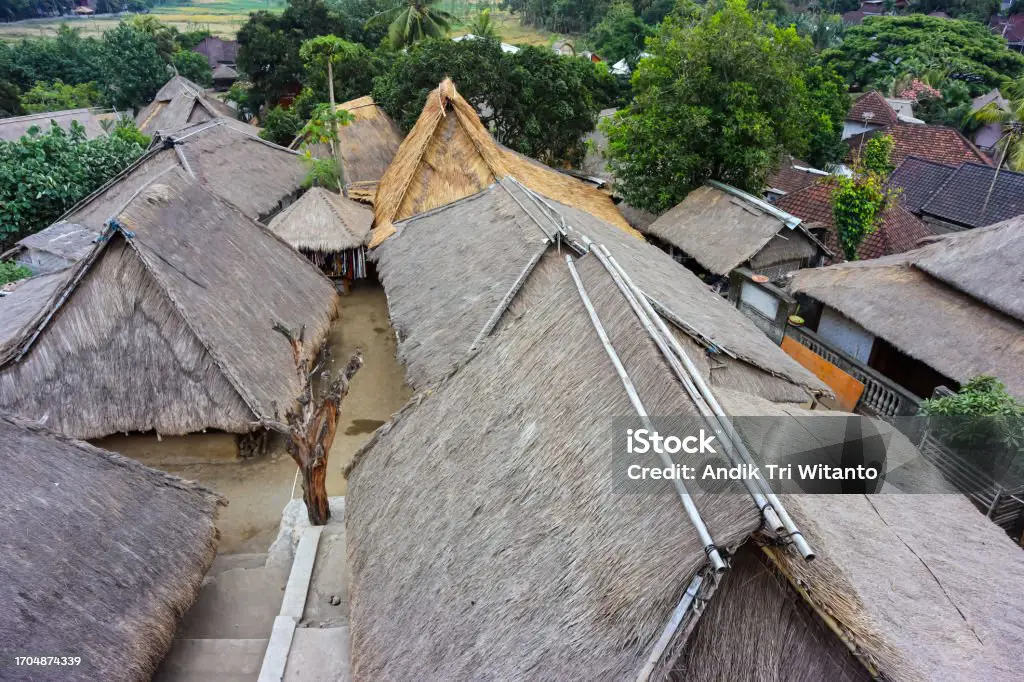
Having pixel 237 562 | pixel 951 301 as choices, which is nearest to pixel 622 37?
pixel 951 301

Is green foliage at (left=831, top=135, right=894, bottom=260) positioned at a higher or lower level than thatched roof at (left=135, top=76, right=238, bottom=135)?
higher

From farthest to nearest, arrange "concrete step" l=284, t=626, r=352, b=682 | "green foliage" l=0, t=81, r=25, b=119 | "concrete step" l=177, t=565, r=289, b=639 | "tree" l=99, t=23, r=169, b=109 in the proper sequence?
1. "tree" l=99, t=23, r=169, b=109
2. "green foliage" l=0, t=81, r=25, b=119
3. "concrete step" l=177, t=565, r=289, b=639
4. "concrete step" l=284, t=626, r=352, b=682

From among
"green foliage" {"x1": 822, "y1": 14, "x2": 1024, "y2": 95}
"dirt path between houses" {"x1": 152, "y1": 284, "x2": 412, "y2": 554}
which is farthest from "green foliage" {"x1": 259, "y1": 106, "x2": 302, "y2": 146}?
"green foliage" {"x1": 822, "y1": 14, "x2": 1024, "y2": 95}

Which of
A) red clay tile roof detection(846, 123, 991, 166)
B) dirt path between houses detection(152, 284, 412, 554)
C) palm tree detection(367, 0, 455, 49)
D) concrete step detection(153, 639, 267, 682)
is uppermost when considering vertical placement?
palm tree detection(367, 0, 455, 49)

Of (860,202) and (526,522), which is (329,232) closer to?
(526,522)

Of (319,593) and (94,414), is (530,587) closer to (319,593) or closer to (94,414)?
(319,593)

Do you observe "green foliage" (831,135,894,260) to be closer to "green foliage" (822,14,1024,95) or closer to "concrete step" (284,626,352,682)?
"concrete step" (284,626,352,682)

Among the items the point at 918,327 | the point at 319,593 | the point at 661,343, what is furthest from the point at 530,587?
the point at 918,327

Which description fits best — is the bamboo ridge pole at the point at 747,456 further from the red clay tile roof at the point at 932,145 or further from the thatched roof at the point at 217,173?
the red clay tile roof at the point at 932,145
